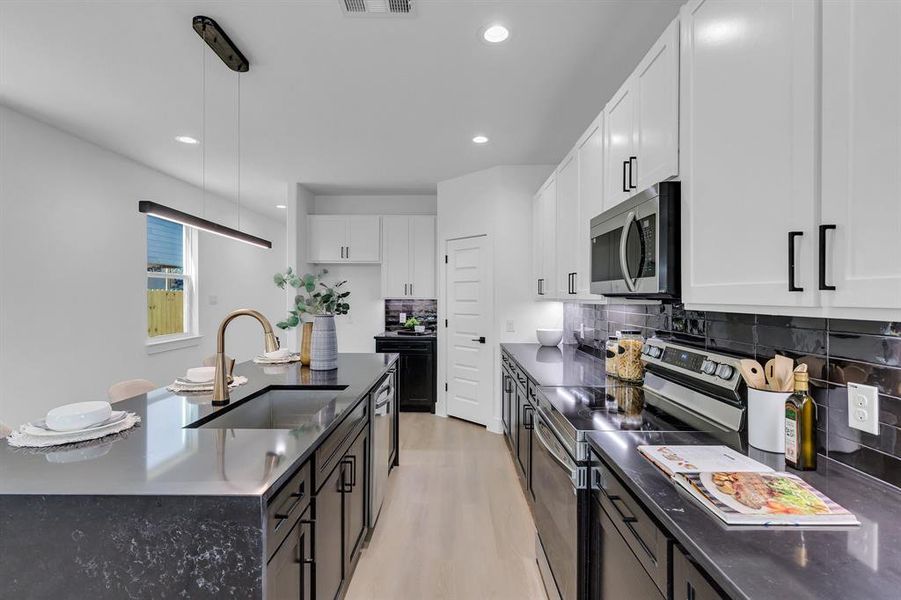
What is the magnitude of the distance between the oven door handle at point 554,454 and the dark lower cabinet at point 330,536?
0.89m

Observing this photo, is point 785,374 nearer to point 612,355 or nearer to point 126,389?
point 612,355

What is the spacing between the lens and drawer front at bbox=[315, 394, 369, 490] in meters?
1.44


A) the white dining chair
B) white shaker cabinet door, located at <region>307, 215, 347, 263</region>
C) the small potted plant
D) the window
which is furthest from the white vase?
the window

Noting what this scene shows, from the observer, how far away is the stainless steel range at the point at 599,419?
4.74 feet

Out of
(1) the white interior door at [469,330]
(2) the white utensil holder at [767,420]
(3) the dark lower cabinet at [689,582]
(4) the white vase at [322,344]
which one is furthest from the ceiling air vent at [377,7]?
(1) the white interior door at [469,330]

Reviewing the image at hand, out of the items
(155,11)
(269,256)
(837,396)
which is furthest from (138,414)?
(269,256)

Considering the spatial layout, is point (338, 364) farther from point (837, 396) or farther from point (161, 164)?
point (161, 164)

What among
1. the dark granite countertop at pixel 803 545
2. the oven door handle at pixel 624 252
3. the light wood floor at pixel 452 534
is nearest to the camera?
the dark granite countertop at pixel 803 545

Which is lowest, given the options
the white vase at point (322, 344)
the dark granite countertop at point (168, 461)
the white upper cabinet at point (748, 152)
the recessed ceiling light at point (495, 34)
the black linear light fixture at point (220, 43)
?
the dark granite countertop at point (168, 461)

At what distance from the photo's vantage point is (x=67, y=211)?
11.6 ft

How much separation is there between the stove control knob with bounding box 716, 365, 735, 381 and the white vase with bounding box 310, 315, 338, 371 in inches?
76.2

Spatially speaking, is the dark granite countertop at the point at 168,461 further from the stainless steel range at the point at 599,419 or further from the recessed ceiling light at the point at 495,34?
the recessed ceiling light at the point at 495,34

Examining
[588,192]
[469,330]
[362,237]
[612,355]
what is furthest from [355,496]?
[362,237]

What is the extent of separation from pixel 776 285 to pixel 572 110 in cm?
252
